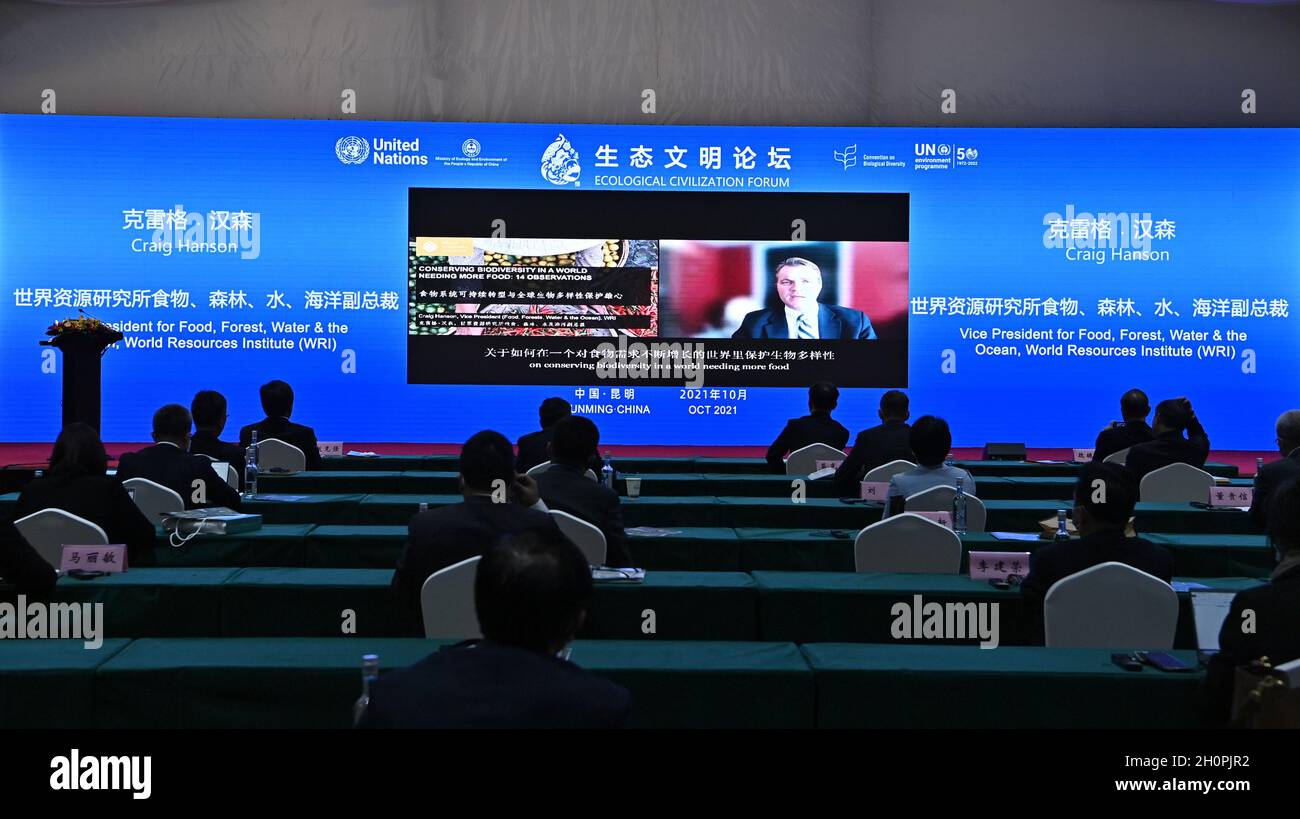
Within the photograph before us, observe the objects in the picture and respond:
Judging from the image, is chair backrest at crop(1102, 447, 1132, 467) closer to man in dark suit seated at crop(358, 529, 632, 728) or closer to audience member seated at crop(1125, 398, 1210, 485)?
audience member seated at crop(1125, 398, 1210, 485)

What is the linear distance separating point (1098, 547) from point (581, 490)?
5.34 feet

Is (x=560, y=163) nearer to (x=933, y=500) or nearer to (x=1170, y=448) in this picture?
(x=1170, y=448)

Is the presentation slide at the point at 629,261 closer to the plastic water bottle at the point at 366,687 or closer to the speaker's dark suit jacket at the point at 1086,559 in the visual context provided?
the speaker's dark suit jacket at the point at 1086,559

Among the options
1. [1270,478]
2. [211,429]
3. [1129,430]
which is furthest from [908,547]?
[211,429]

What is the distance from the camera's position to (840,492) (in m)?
5.74

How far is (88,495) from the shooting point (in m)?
3.74

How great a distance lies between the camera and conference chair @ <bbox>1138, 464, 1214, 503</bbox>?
5891mm

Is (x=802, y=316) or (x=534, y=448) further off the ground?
(x=802, y=316)

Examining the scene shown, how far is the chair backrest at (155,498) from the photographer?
4.54 m

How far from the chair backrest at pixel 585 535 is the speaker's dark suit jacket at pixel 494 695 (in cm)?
210

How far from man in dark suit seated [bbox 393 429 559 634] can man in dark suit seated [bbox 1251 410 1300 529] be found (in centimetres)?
301
